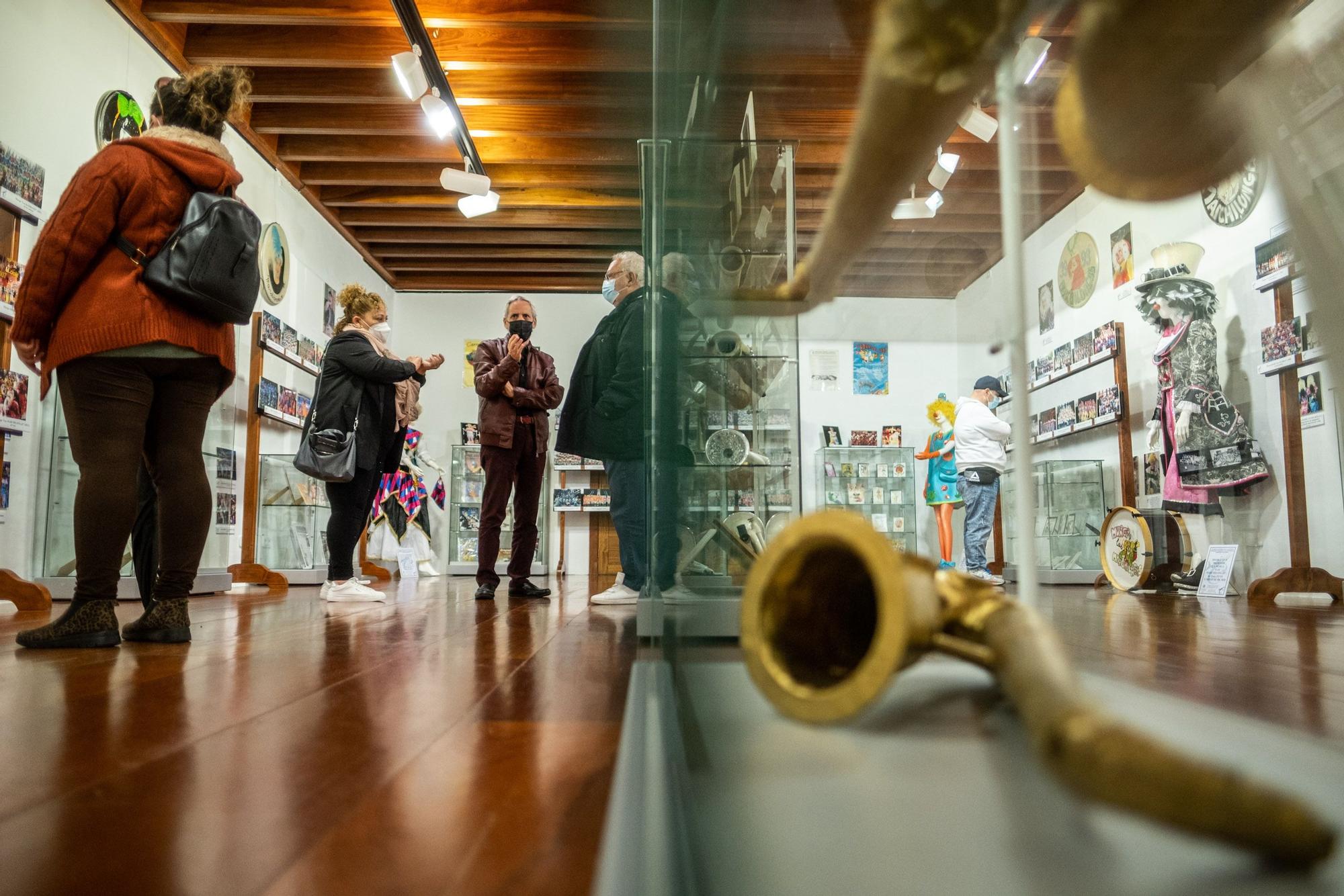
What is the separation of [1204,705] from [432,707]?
1015mm

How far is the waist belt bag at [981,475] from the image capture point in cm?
23

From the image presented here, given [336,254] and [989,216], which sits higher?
[336,254]

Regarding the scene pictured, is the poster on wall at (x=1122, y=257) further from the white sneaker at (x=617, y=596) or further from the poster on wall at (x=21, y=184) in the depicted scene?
the poster on wall at (x=21, y=184)

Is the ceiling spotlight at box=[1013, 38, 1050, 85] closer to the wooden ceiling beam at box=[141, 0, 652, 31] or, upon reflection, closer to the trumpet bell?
the trumpet bell

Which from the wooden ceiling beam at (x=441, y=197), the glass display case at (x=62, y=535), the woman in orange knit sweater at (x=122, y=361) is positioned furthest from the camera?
the wooden ceiling beam at (x=441, y=197)

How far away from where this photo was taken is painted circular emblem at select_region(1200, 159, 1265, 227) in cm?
18

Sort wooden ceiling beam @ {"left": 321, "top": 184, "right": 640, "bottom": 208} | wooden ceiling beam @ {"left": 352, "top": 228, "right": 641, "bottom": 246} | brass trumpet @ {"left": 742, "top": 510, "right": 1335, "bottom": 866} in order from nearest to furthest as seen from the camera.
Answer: brass trumpet @ {"left": 742, "top": 510, "right": 1335, "bottom": 866}, wooden ceiling beam @ {"left": 321, "top": 184, "right": 640, "bottom": 208}, wooden ceiling beam @ {"left": 352, "top": 228, "right": 641, "bottom": 246}

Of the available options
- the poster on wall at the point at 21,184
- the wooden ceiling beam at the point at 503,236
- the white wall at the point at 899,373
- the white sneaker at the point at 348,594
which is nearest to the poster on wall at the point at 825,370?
the white wall at the point at 899,373

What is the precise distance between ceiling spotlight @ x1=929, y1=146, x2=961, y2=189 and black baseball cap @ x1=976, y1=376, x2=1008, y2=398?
6cm

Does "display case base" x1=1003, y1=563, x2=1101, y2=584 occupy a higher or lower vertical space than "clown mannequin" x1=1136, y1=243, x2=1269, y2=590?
lower

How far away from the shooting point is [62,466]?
3652 mm

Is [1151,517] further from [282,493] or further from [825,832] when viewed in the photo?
[282,493]

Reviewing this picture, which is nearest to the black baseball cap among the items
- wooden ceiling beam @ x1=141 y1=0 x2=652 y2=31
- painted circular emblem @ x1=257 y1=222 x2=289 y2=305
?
wooden ceiling beam @ x1=141 y1=0 x2=652 y2=31


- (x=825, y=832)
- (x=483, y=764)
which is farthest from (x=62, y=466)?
(x=825, y=832)
